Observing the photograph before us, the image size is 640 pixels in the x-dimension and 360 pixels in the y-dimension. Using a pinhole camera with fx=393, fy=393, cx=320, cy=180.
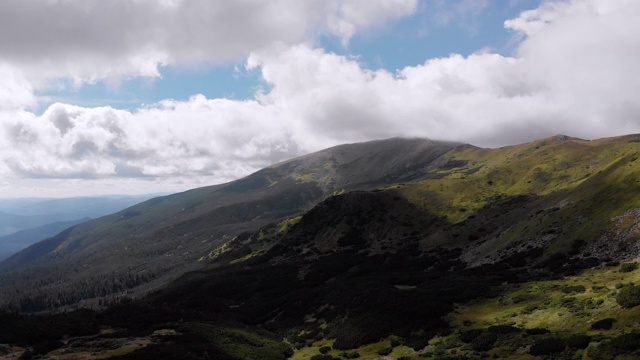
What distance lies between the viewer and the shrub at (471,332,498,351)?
33.8m

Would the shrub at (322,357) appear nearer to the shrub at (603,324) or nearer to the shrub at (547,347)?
the shrub at (547,347)

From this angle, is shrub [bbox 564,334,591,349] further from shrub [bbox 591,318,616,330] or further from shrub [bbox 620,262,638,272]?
shrub [bbox 620,262,638,272]

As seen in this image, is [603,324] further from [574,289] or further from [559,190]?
[559,190]

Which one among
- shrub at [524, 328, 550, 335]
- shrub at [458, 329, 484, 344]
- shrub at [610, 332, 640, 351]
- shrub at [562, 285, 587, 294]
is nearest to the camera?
shrub at [610, 332, 640, 351]

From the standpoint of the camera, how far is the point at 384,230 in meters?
150

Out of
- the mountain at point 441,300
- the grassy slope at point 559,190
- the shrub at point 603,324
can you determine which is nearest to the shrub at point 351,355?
the mountain at point 441,300

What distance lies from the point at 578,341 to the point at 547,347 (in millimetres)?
2064

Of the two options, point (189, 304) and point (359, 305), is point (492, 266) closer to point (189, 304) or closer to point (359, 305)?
point (359, 305)

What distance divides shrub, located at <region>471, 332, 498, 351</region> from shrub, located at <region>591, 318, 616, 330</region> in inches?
301

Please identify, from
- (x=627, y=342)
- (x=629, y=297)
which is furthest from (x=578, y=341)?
(x=629, y=297)

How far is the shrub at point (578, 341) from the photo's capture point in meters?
27.6

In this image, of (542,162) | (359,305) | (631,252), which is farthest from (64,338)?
(542,162)

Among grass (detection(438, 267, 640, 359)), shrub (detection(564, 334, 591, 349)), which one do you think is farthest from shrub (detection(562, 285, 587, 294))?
shrub (detection(564, 334, 591, 349))

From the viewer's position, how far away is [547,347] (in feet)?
94.2
